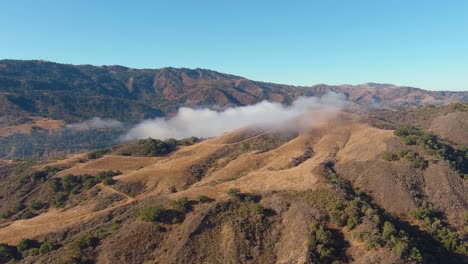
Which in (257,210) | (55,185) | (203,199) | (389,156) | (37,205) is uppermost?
(389,156)

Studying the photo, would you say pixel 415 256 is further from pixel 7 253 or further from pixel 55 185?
pixel 55 185

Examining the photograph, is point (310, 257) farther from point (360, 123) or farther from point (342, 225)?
point (360, 123)

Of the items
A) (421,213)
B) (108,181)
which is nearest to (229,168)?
(108,181)

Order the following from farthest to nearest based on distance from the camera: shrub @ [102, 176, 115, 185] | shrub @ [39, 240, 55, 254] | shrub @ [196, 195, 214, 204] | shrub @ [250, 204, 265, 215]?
shrub @ [102, 176, 115, 185]
shrub @ [196, 195, 214, 204]
shrub @ [250, 204, 265, 215]
shrub @ [39, 240, 55, 254]

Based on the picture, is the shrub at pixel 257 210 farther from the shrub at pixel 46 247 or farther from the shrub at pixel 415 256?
the shrub at pixel 46 247

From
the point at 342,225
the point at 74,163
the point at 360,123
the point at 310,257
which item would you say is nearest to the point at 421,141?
the point at 360,123

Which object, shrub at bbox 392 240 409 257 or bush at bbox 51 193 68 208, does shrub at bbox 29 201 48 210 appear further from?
shrub at bbox 392 240 409 257

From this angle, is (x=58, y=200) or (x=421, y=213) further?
(x=58, y=200)

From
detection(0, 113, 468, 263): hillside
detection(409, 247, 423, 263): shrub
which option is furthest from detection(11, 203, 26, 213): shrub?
detection(409, 247, 423, 263): shrub

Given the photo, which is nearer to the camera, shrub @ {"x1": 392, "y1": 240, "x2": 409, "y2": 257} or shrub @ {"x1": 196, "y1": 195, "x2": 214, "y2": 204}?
shrub @ {"x1": 392, "y1": 240, "x2": 409, "y2": 257}
